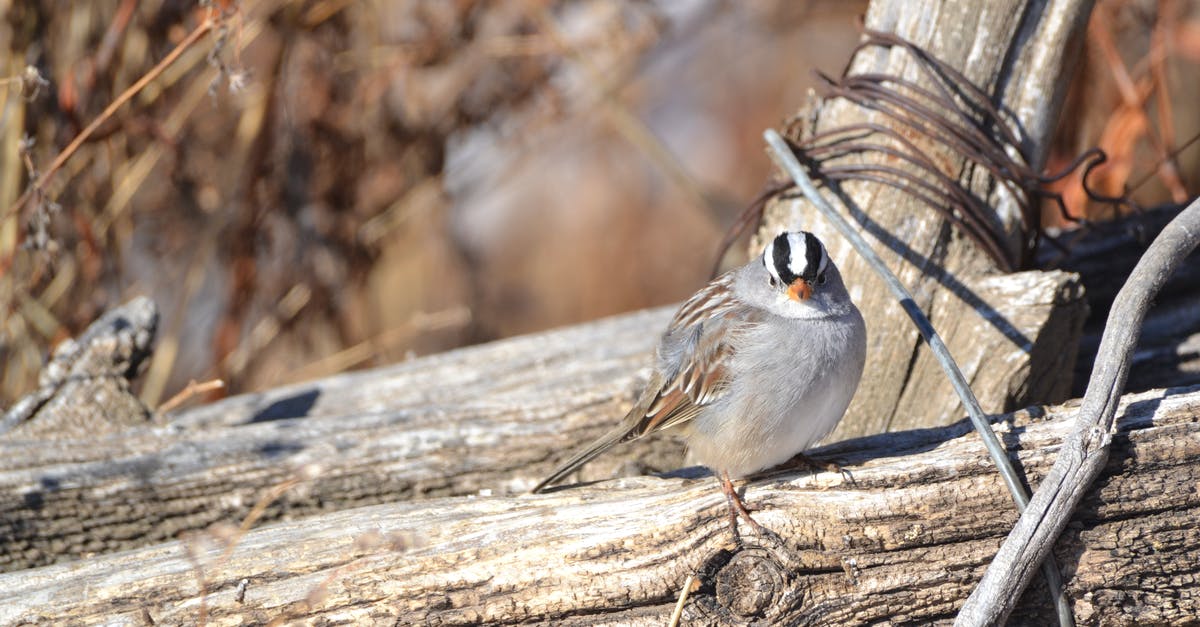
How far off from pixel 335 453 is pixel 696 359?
103 centimetres

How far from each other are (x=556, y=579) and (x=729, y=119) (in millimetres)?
6515

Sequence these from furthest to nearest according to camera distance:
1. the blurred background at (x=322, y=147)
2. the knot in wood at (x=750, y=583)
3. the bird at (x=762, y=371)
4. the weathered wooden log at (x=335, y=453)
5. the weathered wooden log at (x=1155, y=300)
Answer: the blurred background at (x=322, y=147), the weathered wooden log at (x=1155, y=300), the weathered wooden log at (x=335, y=453), the bird at (x=762, y=371), the knot in wood at (x=750, y=583)

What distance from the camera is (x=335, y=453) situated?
2.95m

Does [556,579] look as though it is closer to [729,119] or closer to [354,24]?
[354,24]

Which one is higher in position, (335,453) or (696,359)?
(696,359)

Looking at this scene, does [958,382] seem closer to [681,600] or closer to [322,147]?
[681,600]

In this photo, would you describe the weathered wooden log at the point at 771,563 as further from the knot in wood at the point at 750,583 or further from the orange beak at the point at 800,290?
the orange beak at the point at 800,290

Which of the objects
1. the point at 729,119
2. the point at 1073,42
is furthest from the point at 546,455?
the point at 729,119

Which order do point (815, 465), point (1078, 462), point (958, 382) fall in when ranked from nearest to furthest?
point (1078, 462) → point (958, 382) → point (815, 465)

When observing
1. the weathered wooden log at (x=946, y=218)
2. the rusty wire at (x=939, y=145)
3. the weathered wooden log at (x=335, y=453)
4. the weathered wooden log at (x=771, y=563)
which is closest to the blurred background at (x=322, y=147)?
the rusty wire at (x=939, y=145)

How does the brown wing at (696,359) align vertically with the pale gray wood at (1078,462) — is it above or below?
above

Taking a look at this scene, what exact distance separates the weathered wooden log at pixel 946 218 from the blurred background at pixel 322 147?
446 mm

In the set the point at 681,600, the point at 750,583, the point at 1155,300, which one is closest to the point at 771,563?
the point at 750,583

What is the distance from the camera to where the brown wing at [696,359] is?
2.63 m
